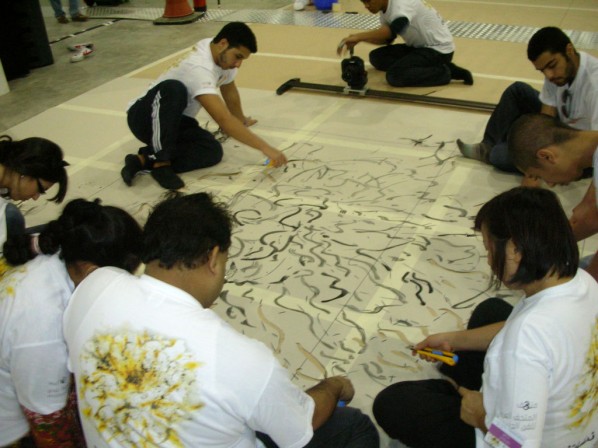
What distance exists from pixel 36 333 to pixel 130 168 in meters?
1.84

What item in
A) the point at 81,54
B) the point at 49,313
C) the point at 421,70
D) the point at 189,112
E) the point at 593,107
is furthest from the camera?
the point at 81,54

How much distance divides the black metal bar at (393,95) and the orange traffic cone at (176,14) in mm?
2393

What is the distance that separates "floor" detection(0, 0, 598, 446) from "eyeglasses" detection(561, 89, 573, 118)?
0.36m

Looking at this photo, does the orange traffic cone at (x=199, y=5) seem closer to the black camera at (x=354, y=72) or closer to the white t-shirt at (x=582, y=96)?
the black camera at (x=354, y=72)

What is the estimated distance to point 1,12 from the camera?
15.3 feet

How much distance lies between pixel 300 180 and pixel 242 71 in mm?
1852

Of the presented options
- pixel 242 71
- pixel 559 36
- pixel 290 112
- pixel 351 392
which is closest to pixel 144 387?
pixel 351 392

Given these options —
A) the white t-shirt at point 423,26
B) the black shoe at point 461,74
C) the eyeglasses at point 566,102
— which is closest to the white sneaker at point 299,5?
the white t-shirt at point 423,26

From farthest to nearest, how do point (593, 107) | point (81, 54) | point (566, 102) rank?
point (81, 54)
point (566, 102)
point (593, 107)

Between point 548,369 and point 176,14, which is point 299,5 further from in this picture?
point 548,369

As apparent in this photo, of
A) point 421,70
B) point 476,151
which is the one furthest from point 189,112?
point 421,70

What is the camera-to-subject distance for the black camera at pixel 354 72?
3.74 meters

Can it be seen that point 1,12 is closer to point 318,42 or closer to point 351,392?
point 318,42

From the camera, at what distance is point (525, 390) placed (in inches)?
41.8
